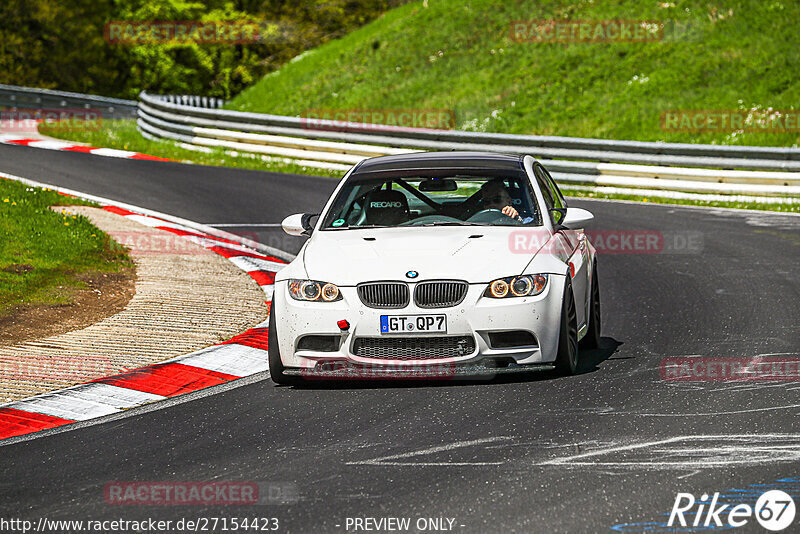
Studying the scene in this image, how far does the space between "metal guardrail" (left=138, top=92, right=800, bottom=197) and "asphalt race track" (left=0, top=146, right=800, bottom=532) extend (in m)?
10.3

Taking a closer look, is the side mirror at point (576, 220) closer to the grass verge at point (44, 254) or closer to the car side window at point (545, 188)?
the car side window at point (545, 188)

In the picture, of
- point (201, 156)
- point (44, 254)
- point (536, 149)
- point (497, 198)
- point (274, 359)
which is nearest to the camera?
point (274, 359)

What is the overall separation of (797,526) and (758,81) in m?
23.6

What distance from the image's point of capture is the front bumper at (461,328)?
7.39 meters

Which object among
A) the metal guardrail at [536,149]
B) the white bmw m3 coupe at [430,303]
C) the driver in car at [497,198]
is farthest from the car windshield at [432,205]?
the metal guardrail at [536,149]

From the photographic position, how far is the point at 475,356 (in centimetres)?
742

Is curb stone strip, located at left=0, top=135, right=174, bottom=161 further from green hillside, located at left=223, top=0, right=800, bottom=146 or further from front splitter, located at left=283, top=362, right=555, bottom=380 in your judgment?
front splitter, located at left=283, top=362, right=555, bottom=380

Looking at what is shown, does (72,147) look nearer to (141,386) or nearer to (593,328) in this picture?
Result: (141,386)

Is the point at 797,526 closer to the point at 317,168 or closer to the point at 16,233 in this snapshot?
the point at 16,233

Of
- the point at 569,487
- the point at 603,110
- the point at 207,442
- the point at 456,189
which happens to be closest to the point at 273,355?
the point at 207,442

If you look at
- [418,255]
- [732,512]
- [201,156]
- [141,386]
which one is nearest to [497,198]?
[418,255]

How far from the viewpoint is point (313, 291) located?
7.69m

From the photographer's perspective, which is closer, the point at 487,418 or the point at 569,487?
the point at 569,487

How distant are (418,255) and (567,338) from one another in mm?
1104
